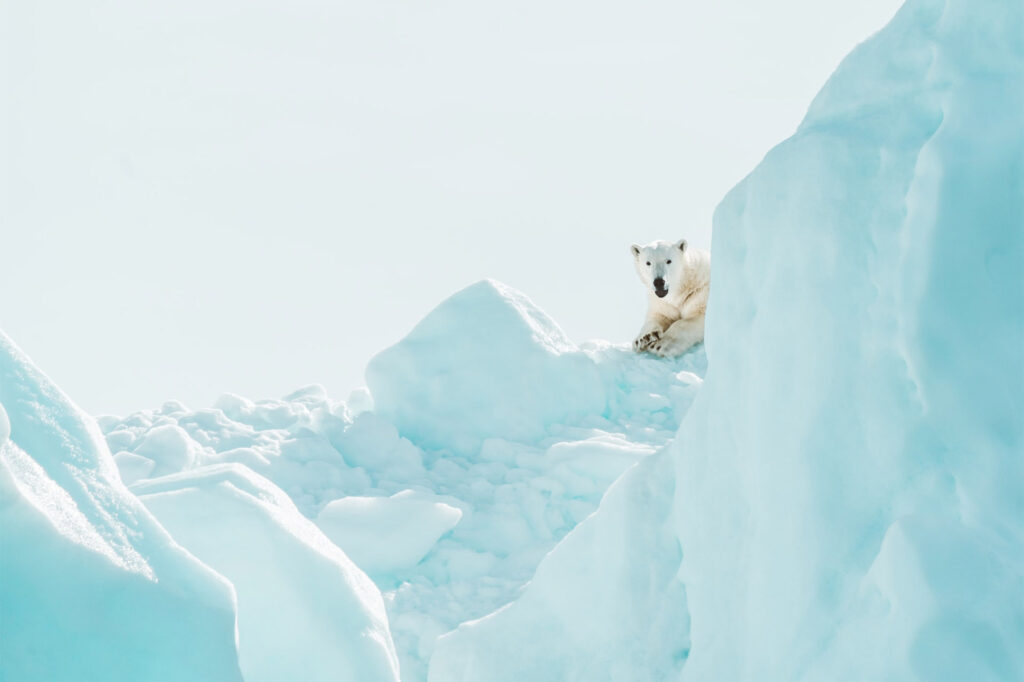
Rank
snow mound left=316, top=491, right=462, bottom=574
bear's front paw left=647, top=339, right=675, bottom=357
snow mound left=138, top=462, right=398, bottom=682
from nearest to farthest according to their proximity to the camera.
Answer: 1. snow mound left=138, top=462, right=398, bottom=682
2. snow mound left=316, top=491, right=462, bottom=574
3. bear's front paw left=647, top=339, right=675, bottom=357

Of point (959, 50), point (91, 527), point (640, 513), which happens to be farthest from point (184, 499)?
point (959, 50)

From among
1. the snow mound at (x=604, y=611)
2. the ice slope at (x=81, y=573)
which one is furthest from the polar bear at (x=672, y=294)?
the ice slope at (x=81, y=573)

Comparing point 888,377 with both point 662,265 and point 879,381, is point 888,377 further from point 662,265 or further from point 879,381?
point 662,265

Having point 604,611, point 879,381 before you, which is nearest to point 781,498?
point 879,381

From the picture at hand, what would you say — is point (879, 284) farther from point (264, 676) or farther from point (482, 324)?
point (482, 324)

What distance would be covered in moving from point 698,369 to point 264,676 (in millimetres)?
5692

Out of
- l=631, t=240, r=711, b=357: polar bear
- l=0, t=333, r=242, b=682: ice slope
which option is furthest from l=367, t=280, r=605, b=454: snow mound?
l=0, t=333, r=242, b=682: ice slope

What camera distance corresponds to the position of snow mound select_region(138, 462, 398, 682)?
9.57ft

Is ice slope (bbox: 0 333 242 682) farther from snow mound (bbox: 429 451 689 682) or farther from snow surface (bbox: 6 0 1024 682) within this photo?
snow mound (bbox: 429 451 689 682)

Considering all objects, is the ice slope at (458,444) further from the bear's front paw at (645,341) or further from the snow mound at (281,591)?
the snow mound at (281,591)

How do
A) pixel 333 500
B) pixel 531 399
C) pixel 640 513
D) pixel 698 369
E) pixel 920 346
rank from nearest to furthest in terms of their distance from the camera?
1. pixel 920 346
2. pixel 640 513
3. pixel 333 500
4. pixel 531 399
5. pixel 698 369

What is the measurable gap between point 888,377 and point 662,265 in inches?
249

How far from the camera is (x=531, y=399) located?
24.0 ft

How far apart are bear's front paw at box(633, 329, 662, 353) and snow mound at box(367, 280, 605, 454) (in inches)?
32.2
